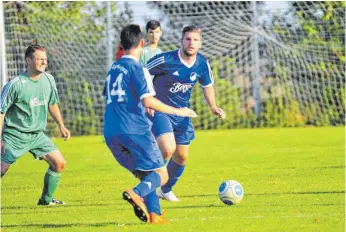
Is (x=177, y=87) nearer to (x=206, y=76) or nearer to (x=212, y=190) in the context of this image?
(x=206, y=76)

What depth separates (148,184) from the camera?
23.8 ft

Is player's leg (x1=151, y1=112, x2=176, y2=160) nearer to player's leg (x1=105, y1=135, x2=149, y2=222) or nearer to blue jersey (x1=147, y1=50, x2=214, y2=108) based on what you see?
blue jersey (x1=147, y1=50, x2=214, y2=108)

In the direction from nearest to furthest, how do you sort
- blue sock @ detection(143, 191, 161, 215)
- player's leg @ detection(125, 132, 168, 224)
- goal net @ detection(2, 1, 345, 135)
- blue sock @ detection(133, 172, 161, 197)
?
blue sock @ detection(133, 172, 161, 197) → player's leg @ detection(125, 132, 168, 224) → blue sock @ detection(143, 191, 161, 215) → goal net @ detection(2, 1, 345, 135)

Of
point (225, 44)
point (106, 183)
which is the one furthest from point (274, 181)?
point (225, 44)

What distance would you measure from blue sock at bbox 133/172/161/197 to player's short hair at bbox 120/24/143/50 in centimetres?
110

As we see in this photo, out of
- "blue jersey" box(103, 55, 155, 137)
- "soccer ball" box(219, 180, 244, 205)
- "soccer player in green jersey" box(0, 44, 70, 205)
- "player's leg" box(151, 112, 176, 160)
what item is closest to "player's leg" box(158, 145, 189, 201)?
"player's leg" box(151, 112, 176, 160)

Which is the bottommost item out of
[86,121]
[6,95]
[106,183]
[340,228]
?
[86,121]

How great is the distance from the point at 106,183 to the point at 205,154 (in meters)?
4.26

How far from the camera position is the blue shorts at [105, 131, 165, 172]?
23.9 ft

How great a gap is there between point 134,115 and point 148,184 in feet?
1.94

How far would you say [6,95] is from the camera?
8.89 meters

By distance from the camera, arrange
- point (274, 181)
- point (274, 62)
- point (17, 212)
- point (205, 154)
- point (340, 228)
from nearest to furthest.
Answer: point (340, 228)
point (17, 212)
point (274, 181)
point (205, 154)
point (274, 62)

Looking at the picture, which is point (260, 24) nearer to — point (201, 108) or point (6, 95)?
point (201, 108)

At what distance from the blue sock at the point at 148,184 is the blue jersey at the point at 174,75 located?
214 centimetres
